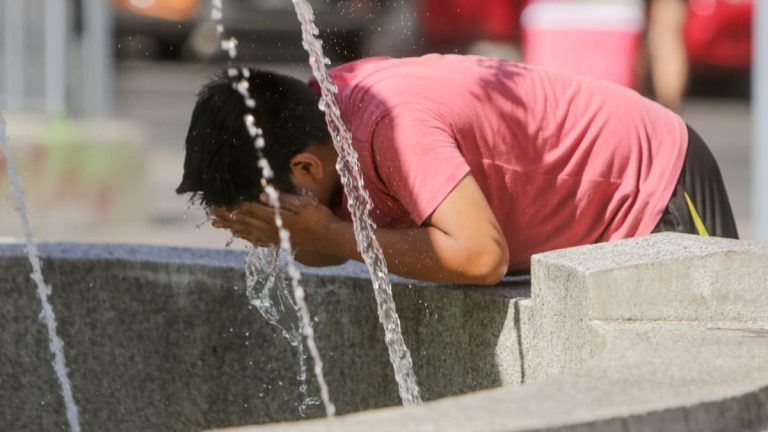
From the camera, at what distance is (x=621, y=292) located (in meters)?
2.83

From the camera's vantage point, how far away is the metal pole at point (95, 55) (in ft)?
28.8

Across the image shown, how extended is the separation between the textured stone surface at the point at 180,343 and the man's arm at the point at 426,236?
0.91 ft

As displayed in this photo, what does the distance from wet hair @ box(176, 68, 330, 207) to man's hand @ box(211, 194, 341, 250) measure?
3 cm

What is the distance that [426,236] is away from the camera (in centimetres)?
311

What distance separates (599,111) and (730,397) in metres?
1.23

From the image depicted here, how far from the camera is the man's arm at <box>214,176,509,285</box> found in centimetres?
307

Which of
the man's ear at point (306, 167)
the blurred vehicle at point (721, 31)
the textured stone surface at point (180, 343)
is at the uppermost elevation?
the man's ear at point (306, 167)

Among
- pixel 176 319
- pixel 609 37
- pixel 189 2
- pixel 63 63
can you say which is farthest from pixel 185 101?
pixel 176 319

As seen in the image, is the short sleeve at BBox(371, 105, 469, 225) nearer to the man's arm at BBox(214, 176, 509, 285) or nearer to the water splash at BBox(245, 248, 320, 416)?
the man's arm at BBox(214, 176, 509, 285)

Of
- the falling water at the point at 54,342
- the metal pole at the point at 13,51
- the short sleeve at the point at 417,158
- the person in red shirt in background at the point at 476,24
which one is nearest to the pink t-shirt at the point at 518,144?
the short sleeve at the point at 417,158

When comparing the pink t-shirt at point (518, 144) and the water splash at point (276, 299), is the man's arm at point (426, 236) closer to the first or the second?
the pink t-shirt at point (518, 144)

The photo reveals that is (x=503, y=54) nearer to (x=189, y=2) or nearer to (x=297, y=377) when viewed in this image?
(x=189, y=2)

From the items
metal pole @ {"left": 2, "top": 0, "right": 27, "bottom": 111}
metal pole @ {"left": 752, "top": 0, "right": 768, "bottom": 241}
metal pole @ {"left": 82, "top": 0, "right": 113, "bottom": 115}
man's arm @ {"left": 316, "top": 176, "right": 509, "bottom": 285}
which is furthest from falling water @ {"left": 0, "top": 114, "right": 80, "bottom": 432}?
metal pole @ {"left": 82, "top": 0, "right": 113, "bottom": 115}

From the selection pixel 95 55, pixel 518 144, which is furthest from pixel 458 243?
pixel 95 55
